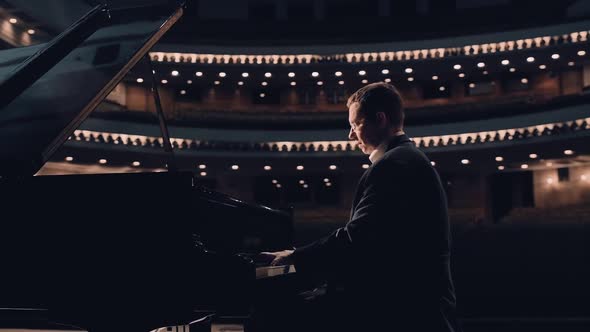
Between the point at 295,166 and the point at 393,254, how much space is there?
1516 centimetres

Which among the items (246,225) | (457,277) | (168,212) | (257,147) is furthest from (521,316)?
(257,147)

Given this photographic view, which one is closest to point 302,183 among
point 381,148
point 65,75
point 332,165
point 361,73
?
point 332,165

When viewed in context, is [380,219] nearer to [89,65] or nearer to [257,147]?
[89,65]

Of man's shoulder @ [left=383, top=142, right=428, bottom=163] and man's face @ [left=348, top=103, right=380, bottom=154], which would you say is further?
man's face @ [left=348, top=103, right=380, bottom=154]

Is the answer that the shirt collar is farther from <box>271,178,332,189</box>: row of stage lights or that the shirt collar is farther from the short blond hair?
<box>271,178,332,189</box>: row of stage lights

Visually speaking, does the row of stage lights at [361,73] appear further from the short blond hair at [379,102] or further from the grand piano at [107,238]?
the short blond hair at [379,102]

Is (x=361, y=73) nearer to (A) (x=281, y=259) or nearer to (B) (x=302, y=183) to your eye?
(B) (x=302, y=183)

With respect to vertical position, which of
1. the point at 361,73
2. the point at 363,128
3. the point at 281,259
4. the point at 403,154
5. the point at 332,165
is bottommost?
the point at 281,259

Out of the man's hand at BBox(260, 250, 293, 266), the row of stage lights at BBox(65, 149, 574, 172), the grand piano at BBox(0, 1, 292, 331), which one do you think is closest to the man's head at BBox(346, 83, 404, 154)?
the man's hand at BBox(260, 250, 293, 266)

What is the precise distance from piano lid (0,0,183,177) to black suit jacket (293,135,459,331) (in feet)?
5.16

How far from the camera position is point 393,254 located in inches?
84.4

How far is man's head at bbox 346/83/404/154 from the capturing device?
7.53ft

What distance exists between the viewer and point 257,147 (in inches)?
676

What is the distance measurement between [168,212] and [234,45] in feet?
53.0
